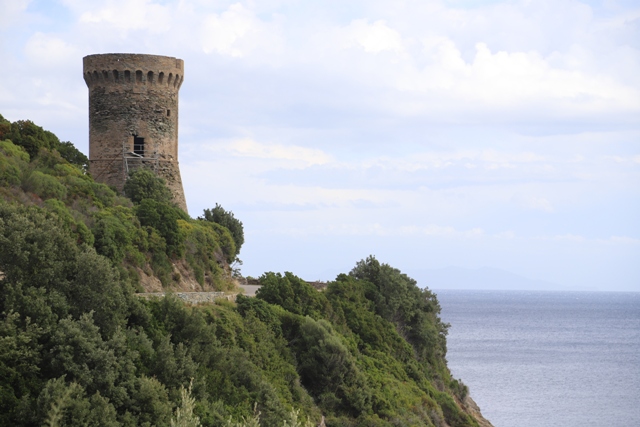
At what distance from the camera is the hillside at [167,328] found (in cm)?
2452

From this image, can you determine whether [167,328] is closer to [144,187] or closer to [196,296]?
[196,296]

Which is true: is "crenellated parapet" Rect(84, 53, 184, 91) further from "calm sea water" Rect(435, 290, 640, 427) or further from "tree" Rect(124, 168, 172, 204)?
"calm sea water" Rect(435, 290, 640, 427)

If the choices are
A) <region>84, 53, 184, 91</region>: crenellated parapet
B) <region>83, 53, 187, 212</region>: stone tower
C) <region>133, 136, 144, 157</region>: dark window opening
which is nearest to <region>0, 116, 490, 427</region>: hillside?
<region>133, 136, 144, 157</region>: dark window opening

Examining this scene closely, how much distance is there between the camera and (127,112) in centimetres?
4738

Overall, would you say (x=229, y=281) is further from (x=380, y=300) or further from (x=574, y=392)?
(x=574, y=392)

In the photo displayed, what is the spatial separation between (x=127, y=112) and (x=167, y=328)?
1976 centimetres

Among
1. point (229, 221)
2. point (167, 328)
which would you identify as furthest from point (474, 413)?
point (167, 328)

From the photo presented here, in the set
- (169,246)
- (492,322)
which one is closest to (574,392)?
(169,246)

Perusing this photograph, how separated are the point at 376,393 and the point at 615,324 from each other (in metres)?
142

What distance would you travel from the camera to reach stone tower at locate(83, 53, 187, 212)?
4738 cm

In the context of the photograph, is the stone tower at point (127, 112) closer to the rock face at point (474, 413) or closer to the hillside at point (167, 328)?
the hillside at point (167, 328)

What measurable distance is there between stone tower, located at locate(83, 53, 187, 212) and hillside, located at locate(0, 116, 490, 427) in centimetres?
212

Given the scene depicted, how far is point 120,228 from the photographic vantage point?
1385 inches

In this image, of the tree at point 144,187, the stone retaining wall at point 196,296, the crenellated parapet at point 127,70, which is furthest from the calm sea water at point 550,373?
the crenellated parapet at point 127,70
